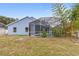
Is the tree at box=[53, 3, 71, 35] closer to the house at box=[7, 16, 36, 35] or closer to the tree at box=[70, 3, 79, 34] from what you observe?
the tree at box=[70, 3, 79, 34]

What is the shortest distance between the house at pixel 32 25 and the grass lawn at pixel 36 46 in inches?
2.2

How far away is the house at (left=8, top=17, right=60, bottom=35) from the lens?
7.47 metres

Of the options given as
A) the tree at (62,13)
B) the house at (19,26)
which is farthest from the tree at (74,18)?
the house at (19,26)

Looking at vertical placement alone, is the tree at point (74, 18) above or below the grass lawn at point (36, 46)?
above

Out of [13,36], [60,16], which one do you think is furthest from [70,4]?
[13,36]

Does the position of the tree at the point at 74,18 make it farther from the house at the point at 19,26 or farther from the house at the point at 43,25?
the house at the point at 19,26

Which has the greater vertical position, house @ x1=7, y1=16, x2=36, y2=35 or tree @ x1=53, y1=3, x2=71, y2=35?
tree @ x1=53, y1=3, x2=71, y2=35

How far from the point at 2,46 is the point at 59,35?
21.6 inches

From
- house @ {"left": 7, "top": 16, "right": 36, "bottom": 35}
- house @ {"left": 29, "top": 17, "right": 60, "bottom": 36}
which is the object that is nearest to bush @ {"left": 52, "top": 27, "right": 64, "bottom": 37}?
house @ {"left": 29, "top": 17, "right": 60, "bottom": 36}

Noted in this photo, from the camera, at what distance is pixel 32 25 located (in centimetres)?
749

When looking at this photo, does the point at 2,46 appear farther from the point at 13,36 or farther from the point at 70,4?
the point at 70,4

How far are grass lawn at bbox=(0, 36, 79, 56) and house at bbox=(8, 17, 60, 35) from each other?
0.06 m

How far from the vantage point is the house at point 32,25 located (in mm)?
7469

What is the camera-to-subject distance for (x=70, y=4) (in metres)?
7.47
